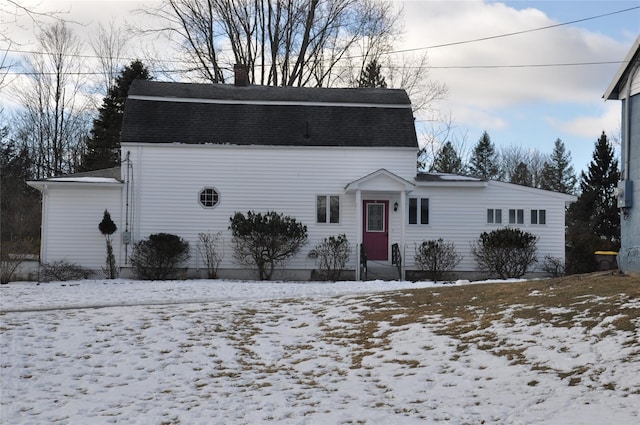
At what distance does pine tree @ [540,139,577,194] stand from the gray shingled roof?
40.0 metres

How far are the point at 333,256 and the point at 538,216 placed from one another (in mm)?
6728

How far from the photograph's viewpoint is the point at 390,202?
21.1 m

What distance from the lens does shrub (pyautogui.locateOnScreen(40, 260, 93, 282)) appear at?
61.2 ft

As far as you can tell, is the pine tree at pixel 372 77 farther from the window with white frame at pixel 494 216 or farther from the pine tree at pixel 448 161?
the window with white frame at pixel 494 216

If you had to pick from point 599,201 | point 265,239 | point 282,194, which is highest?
point 599,201

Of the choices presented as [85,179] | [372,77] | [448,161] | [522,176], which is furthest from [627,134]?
[522,176]

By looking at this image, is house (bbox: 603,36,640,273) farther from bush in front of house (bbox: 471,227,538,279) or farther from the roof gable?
bush in front of house (bbox: 471,227,538,279)

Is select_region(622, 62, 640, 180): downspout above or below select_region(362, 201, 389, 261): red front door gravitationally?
above

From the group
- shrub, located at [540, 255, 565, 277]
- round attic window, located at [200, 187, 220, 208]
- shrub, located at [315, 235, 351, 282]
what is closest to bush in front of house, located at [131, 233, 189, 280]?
round attic window, located at [200, 187, 220, 208]

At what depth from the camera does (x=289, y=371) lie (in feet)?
26.9

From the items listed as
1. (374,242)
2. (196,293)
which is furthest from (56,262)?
(374,242)

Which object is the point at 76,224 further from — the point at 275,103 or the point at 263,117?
the point at 275,103

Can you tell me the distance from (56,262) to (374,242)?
9.77m

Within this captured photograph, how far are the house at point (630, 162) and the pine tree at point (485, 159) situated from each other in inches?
1954
